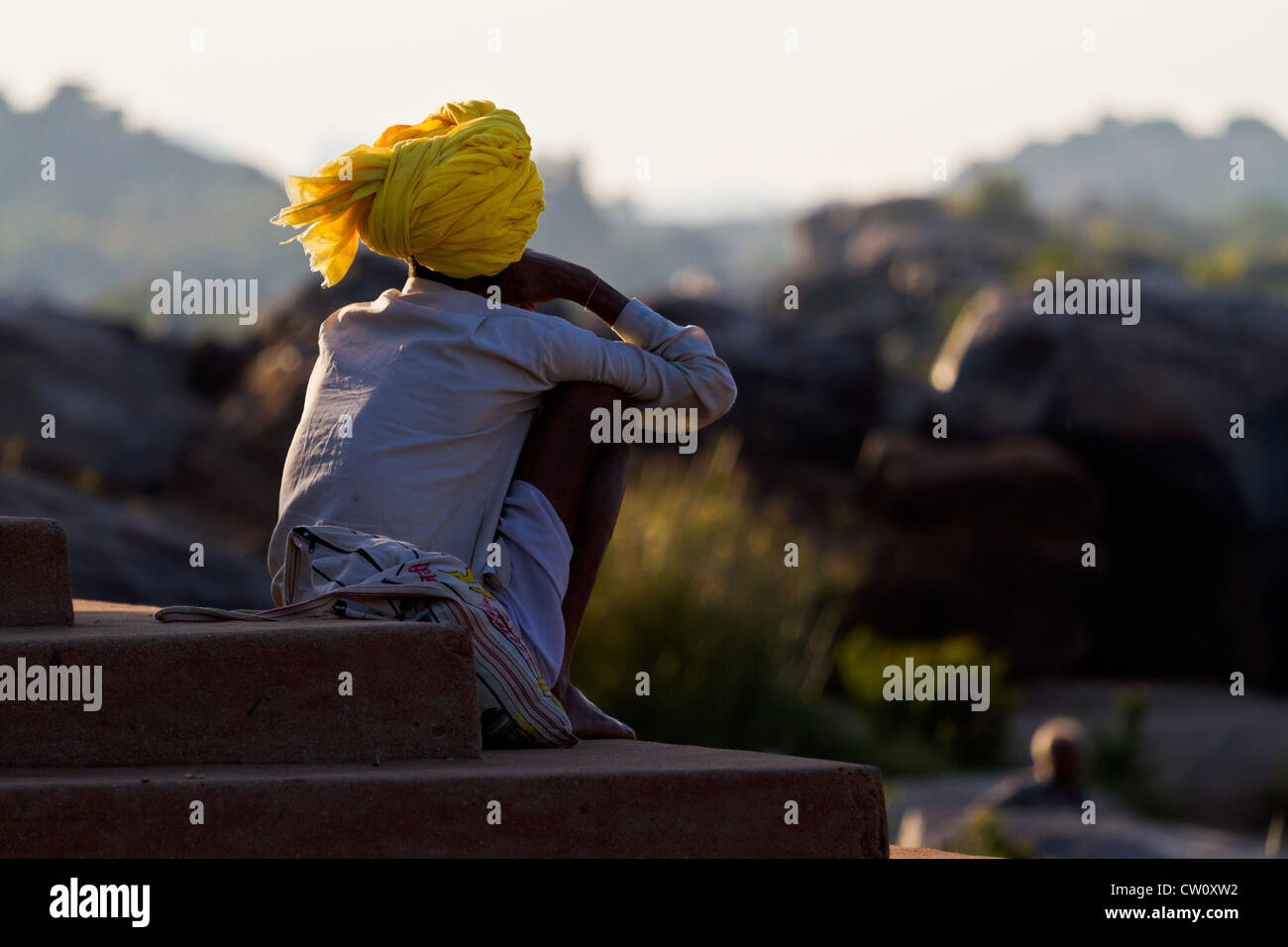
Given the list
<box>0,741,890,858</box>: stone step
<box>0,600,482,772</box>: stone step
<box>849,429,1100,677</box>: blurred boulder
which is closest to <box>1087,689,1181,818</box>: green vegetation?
<box>849,429,1100,677</box>: blurred boulder

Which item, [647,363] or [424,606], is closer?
[424,606]

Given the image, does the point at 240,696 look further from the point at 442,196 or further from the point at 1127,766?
the point at 1127,766

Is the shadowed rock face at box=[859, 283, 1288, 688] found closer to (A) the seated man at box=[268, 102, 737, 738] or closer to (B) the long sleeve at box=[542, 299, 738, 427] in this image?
(B) the long sleeve at box=[542, 299, 738, 427]

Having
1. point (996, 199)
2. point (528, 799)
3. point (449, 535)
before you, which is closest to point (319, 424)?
point (449, 535)

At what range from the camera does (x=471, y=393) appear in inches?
135

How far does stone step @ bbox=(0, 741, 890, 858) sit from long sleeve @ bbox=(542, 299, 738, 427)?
941mm

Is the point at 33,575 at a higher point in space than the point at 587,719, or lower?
higher

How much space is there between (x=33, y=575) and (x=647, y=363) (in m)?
1.42

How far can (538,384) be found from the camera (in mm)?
3506

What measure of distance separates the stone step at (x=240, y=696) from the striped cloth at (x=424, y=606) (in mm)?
169

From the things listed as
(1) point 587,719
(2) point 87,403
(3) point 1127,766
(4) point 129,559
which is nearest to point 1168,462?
(3) point 1127,766

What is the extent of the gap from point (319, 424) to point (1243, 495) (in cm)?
1209

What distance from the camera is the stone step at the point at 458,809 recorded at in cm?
257

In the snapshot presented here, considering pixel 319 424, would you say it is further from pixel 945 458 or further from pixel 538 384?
pixel 945 458
